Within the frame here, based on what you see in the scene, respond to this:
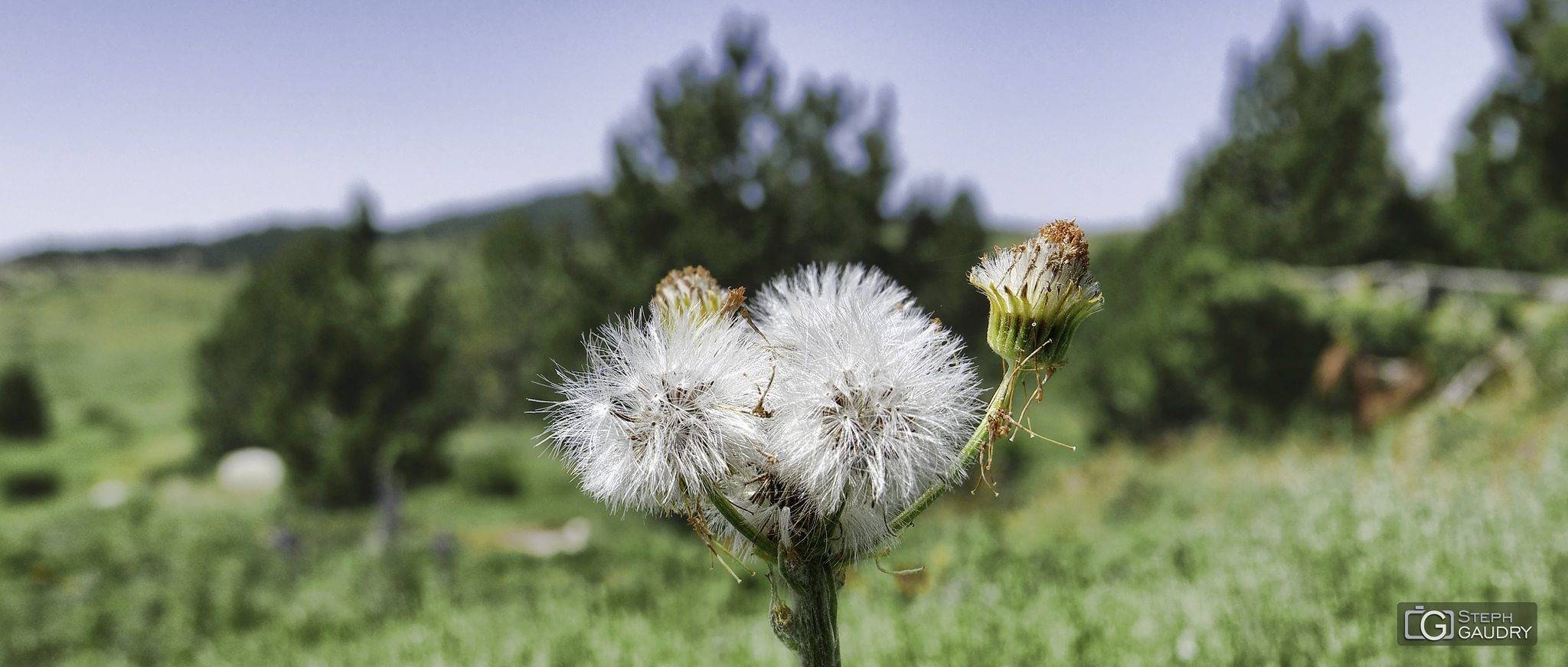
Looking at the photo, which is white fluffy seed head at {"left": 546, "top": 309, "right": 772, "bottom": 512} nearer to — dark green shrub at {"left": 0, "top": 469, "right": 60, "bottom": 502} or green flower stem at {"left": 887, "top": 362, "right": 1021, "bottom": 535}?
green flower stem at {"left": 887, "top": 362, "right": 1021, "bottom": 535}

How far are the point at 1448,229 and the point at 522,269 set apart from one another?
29035 millimetres

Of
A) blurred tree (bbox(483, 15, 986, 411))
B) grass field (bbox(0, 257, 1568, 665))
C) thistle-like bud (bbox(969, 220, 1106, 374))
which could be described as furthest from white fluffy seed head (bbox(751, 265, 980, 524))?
blurred tree (bbox(483, 15, 986, 411))

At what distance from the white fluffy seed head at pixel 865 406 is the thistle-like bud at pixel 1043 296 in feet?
0.40

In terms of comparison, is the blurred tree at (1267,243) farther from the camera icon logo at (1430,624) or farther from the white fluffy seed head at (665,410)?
the white fluffy seed head at (665,410)

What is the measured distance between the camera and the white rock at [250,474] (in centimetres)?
2058

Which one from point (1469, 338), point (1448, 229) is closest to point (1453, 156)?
point (1448, 229)

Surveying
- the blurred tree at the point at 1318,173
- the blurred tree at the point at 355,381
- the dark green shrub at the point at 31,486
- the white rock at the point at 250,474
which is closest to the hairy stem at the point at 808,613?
the blurred tree at the point at 355,381

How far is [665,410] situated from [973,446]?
479 millimetres

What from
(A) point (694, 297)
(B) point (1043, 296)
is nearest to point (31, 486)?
(A) point (694, 297)

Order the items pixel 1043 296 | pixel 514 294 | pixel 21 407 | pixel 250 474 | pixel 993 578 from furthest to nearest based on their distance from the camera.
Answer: pixel 21 407 → pixel 514 294 → pixel 250 474 → pixel 993 578 → pixel 1043 296

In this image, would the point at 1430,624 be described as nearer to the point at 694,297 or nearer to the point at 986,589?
the point at 986,589

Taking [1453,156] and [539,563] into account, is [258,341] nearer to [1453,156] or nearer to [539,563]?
[539,563]

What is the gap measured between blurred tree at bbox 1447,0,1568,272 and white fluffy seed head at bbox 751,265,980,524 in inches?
715

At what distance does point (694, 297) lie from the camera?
1291mm
